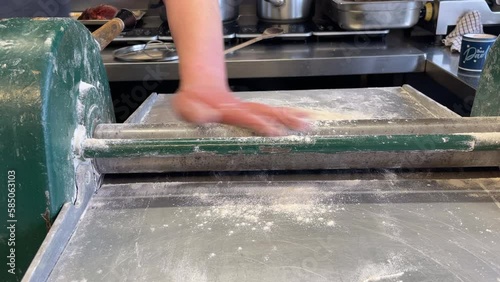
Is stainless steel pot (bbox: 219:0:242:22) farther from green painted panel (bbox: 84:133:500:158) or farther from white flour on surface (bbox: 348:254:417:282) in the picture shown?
white flour on surface (bbox: 348:254:417:282)

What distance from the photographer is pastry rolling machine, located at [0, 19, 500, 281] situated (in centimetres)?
56

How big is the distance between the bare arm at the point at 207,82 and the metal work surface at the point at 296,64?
823mm

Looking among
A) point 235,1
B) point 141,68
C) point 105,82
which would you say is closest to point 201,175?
point 105,82

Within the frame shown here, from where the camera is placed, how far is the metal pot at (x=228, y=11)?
2029mm

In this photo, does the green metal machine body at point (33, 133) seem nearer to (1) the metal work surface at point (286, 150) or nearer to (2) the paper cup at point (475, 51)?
(1) the metal work surface at point (286, 150)

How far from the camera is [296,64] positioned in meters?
1.67

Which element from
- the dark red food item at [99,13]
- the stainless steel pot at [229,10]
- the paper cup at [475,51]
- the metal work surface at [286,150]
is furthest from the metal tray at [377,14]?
the metal work surface at [286,150]

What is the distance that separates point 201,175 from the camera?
790 mm

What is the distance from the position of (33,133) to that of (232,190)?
0.29 metres

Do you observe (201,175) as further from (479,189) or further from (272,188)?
(479,189)

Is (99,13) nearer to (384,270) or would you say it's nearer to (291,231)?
(291,231)

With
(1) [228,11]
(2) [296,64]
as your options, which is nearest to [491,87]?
(2) [296,64]

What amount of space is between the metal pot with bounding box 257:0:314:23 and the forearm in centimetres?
121

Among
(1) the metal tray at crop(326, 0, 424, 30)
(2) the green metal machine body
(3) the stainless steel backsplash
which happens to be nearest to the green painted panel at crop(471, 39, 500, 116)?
(2) the green metal machine body
